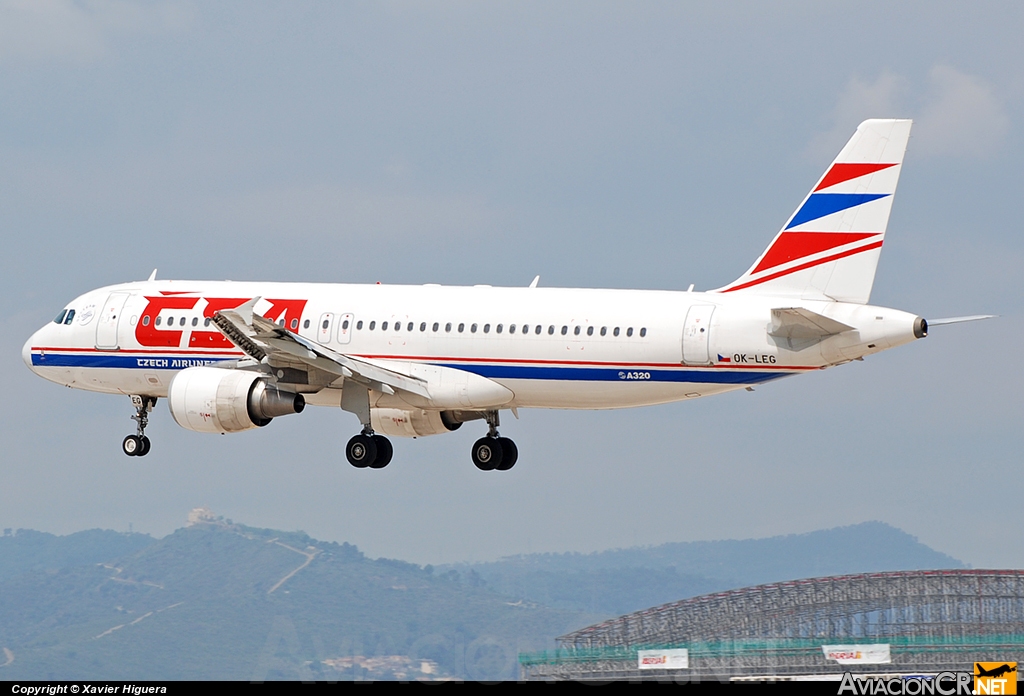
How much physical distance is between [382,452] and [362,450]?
70 centimetres

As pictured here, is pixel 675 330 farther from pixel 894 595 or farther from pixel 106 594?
pixel 106 594

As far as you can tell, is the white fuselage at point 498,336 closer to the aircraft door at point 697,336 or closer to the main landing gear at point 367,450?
the aircraft door at point 697,336

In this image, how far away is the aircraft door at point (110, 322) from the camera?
187 ft

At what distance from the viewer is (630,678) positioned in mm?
100688

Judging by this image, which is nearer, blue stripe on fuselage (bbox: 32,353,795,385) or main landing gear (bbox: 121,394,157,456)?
blue stripe on fuselage (bbox: 32,353,795,385)

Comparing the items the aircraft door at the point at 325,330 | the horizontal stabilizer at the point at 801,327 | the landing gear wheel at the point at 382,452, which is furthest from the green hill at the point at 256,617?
the horizontal stabilizer at the point at 801,327

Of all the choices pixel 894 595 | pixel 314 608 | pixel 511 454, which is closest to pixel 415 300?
pixel 511 454

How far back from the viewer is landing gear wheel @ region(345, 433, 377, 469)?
54.3m

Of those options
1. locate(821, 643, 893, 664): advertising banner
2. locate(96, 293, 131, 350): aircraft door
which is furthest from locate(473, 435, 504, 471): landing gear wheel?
locate(821, 643, 893, 664): advertising banner

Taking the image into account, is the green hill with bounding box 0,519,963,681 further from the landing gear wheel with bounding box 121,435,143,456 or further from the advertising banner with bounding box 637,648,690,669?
the landing gear wheel with bounding box 121,435,143,456

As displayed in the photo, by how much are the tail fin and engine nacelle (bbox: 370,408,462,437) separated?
12.1 meters

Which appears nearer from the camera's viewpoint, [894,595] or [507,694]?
[507,694]

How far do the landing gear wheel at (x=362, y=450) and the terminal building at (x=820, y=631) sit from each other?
166 feet

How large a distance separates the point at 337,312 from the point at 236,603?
88.0 metres
